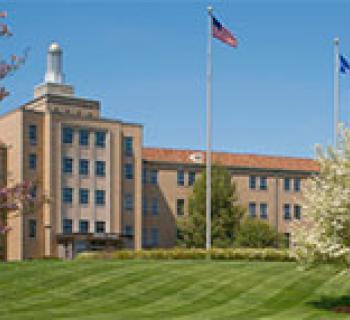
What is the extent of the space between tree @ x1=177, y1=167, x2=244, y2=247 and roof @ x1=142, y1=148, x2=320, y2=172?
774 cm

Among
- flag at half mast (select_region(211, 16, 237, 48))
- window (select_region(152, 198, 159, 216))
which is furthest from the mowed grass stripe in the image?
window (select_region(152, 198, 159, 216))

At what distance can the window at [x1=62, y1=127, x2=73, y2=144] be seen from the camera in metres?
67.8

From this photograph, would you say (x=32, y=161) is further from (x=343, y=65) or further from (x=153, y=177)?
(x=343, y=65)

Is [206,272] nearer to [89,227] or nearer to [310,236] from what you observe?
[310,236]

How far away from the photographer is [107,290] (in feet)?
95.8

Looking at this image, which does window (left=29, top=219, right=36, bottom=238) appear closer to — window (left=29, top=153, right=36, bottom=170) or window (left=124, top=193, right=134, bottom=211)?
window (left=29, top=153, right=36, bottom=170)

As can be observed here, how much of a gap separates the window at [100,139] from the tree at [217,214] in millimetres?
9705

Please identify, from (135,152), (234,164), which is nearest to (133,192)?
(135,152)

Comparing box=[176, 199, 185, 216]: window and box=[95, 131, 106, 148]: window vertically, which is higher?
box=[95, 131, 106, 148]: window

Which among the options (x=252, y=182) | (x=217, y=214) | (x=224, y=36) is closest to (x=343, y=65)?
(x=224, y=36)

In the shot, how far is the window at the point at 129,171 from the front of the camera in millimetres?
73000

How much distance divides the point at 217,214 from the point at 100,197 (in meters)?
11.0

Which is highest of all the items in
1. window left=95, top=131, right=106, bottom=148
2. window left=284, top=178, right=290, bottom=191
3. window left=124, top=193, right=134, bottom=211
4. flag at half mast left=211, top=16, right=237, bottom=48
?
flag at half mast left=211, top=16, right=237, bottom=48

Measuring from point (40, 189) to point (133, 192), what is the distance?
10124 millimetres
